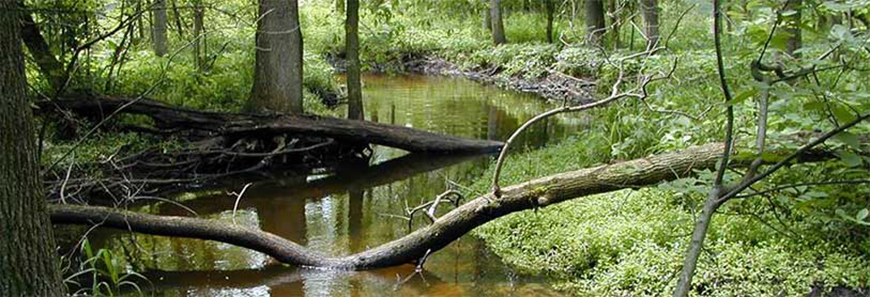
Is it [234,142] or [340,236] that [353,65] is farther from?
[340,236]

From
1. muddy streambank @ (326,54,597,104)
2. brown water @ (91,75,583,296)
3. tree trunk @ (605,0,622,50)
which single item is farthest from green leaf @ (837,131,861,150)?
muddy streambank @ (326,54,597,104)

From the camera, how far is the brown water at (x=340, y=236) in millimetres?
5812

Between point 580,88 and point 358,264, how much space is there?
10.2 m

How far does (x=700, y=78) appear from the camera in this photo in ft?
26.9

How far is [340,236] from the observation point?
286 inches

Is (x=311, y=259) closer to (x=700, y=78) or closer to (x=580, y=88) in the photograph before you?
(x=700, y=78)

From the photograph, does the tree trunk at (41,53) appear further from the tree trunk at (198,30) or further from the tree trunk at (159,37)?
the tree trunk at (159,37)

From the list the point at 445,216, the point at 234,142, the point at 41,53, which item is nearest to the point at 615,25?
the point at 445,216

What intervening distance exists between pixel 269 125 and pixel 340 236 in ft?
10.1

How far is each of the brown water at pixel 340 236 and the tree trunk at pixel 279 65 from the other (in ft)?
4.69

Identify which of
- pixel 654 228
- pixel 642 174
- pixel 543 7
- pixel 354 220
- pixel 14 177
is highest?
pixel 543 7

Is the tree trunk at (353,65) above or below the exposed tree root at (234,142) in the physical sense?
above

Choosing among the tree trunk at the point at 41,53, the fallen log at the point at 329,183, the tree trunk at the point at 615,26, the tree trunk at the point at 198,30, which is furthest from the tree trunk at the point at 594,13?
the tree trunk at the point at 41,53

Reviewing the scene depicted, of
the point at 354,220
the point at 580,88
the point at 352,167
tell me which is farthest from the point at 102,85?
the point at 580,88
